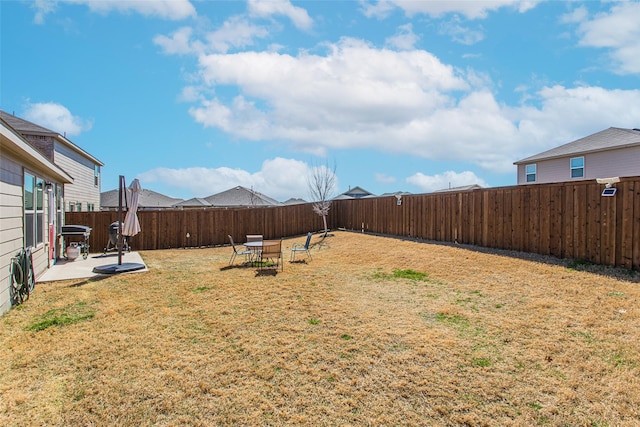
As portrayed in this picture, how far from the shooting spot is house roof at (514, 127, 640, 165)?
1326cm

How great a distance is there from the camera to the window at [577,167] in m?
14.7

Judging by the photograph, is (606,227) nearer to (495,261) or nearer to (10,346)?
(495,261)

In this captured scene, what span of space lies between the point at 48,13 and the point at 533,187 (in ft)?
40.9

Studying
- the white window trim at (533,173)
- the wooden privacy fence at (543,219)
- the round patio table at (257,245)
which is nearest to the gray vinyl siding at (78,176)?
the round patio table at (257,245)

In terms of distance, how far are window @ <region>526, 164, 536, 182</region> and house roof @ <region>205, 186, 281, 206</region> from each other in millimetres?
21312

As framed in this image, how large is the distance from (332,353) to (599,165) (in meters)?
16.0

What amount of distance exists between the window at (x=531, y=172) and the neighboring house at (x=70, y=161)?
826 inches

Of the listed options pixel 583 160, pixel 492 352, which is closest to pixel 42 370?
pixel 492 352

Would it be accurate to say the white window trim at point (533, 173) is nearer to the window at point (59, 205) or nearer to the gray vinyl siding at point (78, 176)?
the window at point (59, 205)

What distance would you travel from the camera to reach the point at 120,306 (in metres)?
5.63

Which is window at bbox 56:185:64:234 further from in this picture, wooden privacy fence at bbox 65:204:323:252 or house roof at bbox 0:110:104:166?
house roof at bbox 0:110:104:166

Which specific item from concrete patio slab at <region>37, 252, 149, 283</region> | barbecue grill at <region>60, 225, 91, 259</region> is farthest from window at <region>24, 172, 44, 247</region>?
barbecue grill at <region>60, 225, 91, 259</region>

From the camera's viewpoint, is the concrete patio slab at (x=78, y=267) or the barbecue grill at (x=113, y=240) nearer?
the concrete patio slab at (x=78, y=267)

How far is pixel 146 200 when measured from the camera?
29.1m
